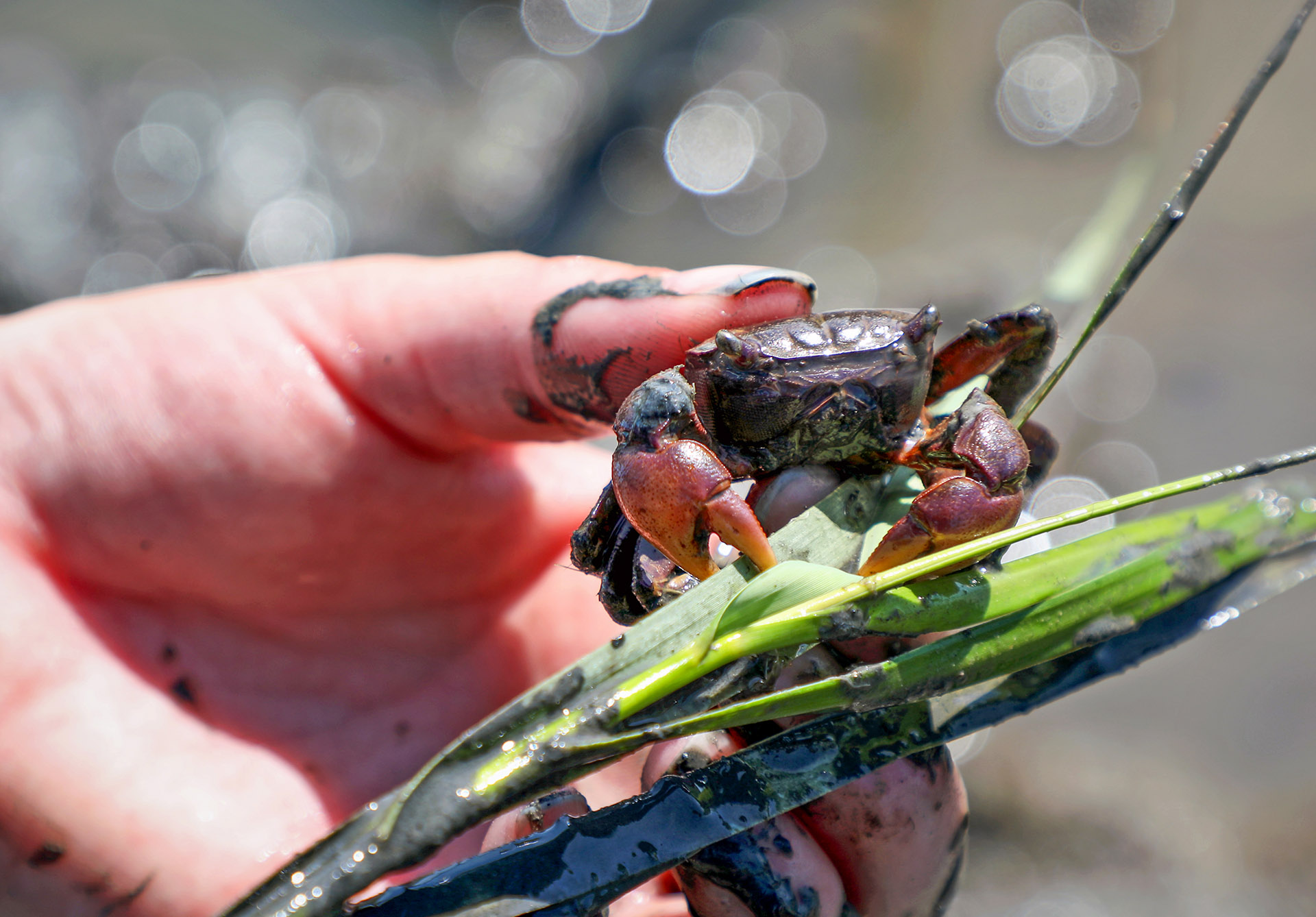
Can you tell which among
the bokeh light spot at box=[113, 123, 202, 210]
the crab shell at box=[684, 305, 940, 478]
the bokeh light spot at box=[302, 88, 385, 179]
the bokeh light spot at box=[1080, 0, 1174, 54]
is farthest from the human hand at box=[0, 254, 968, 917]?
the bokeh light spot at box=[1080, 0, 1174, 54]

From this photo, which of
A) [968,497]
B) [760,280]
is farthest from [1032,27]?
[968,497]

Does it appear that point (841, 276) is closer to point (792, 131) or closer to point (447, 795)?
point (792, 131)

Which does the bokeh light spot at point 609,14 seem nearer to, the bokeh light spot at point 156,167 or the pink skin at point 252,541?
the bokeh light spot at point 156,167

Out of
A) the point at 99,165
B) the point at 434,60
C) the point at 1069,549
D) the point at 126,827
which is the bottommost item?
the point at 1069,549

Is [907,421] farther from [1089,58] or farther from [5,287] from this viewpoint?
[1089,58]

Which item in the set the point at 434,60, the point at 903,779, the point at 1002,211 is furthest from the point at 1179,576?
the point at 434,60
